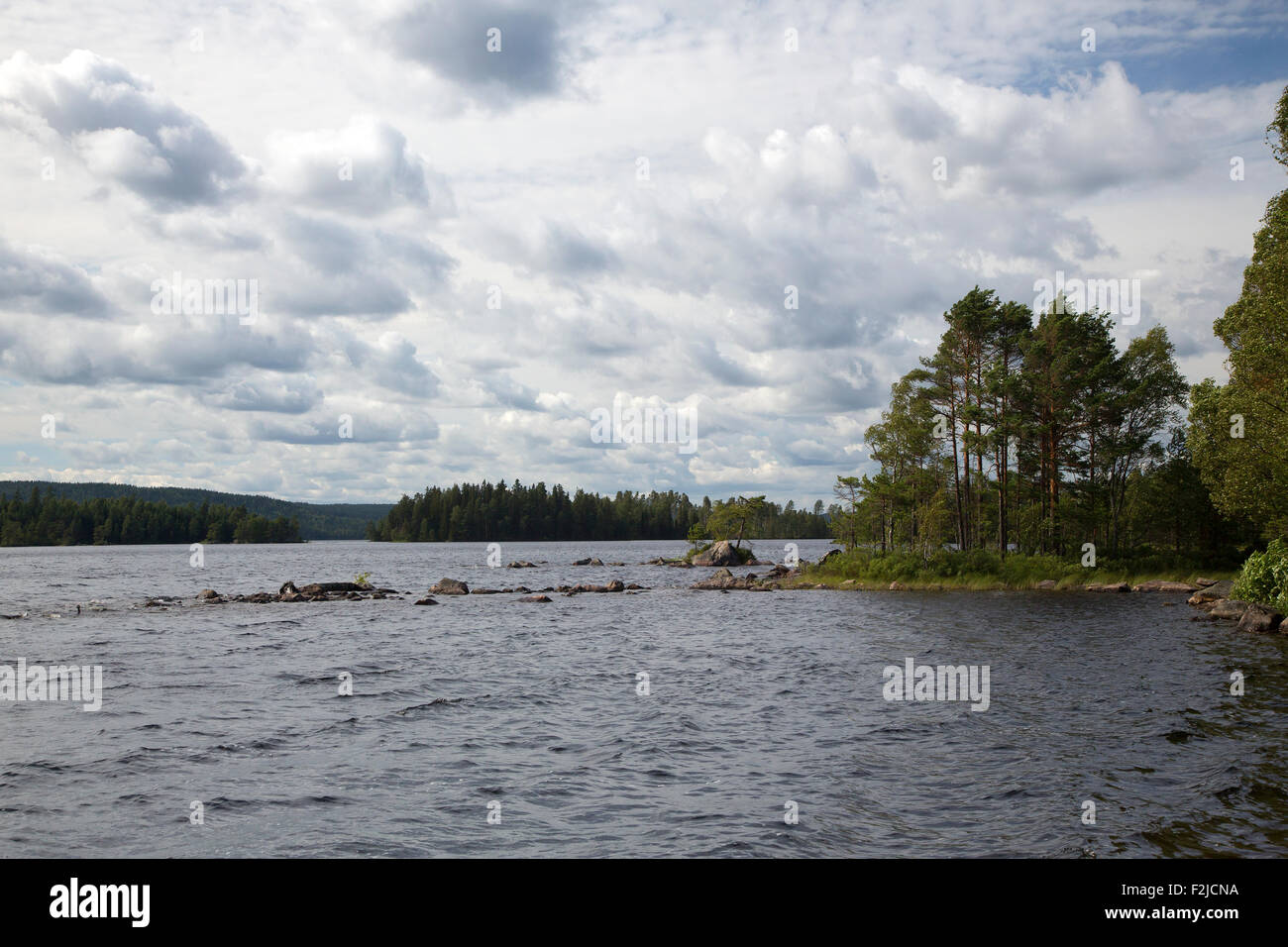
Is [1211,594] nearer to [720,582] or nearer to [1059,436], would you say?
[1059,436]

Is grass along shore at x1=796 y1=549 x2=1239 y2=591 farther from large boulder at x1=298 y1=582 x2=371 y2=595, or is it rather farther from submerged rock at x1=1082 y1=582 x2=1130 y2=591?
large boulder at x1=298 y1=582 x2=371 y2=595

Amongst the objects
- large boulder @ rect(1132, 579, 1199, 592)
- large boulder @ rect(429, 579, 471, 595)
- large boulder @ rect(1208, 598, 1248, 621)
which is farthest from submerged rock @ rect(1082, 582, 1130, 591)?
large boulder @ rect(429, 579, 471, 595)

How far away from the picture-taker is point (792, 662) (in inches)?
1287

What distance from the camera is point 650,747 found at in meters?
19.5

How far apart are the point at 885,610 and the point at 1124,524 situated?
44730 millimetres

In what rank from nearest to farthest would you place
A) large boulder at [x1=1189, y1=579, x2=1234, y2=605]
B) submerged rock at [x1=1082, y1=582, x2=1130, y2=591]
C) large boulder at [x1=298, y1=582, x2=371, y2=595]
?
large boulder at [x1=1189, y1=579, x2=1234, y2=605]
submerged rock at [x1=1082, y1=582, x2=1130, y2=591]
large boulder at [x1=298, y1=582, x2=371, y2=595]

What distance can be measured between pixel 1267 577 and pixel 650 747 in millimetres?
39621

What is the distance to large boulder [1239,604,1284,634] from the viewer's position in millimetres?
A: 37938

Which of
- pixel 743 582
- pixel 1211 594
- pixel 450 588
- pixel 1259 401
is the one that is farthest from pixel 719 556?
pixel 1259 401

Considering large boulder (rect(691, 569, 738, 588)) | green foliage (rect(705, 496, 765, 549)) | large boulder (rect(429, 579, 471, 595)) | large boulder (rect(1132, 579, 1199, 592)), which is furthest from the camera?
green foliage (rect(705, 496, 765, 549))

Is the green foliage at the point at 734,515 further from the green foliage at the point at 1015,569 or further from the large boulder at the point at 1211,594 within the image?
the large boulder at the point at 1211,594

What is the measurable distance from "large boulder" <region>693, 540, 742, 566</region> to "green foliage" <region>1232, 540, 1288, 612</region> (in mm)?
71560
